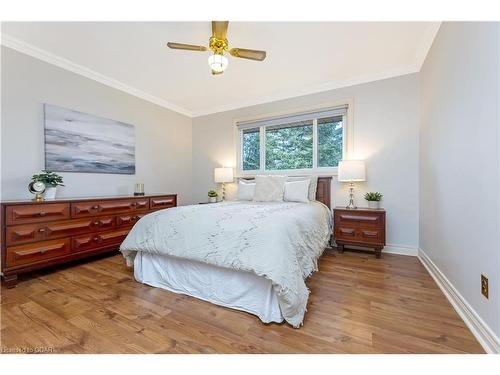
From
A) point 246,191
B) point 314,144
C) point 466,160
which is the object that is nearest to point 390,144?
point 314,144

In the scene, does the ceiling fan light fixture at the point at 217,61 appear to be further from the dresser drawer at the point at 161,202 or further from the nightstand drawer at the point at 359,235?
the nightstand drawer at the point at 359,235

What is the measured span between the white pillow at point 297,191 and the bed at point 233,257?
0.81 meters

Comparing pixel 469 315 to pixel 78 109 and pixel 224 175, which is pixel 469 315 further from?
pixel 78 109

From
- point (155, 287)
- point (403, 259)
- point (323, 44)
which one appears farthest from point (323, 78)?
point (155, 287)

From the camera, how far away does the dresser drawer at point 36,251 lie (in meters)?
2.08

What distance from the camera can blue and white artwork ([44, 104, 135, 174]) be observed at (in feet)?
8.86

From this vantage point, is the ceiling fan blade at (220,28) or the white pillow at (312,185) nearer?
the ceiling fan blade at (220,28)

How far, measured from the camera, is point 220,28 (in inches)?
79.4

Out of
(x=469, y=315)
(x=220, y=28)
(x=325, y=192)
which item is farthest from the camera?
(x=325, y=192)

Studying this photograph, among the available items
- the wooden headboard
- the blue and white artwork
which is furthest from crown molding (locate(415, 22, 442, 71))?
the blue and white artwork

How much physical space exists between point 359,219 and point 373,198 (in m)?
0.38

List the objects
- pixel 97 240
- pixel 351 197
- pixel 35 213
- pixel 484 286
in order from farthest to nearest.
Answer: pixel 351 197, pixel 97 240, pixel 35 213, pixel 484 286

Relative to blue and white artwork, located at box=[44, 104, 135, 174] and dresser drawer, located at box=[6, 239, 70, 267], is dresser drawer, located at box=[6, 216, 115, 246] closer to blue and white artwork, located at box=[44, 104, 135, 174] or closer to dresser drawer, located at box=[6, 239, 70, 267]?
dresser drawer, located at box=[6, 239, 70, 267]

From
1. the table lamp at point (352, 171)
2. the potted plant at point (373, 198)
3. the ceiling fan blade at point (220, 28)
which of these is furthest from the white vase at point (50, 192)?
the potted plant at point (373, 198)
